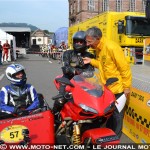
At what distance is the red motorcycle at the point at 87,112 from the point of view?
389 cm

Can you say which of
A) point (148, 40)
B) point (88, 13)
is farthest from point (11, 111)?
point (88, 13)

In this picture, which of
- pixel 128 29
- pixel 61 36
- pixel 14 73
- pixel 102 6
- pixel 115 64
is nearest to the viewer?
pixel 115 64

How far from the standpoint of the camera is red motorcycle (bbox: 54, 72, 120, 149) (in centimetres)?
389

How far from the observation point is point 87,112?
3.87 meters

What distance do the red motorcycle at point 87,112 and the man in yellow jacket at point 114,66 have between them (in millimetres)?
396

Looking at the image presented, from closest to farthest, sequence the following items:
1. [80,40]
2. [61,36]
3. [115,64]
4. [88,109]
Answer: [88,109] < [115,64] < [80,40] < [61,36]

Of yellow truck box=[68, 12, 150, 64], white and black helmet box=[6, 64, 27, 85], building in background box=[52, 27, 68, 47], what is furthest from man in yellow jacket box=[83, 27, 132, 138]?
building in background box=[52, 27, 68, 47]

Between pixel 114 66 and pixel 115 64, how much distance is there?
43mm

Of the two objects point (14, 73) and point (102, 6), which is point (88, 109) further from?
point (102, 6)

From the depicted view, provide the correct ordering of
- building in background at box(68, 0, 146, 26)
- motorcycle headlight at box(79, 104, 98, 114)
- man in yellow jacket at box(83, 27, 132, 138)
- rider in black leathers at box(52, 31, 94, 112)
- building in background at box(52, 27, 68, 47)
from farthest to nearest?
building in background at box(68, 0, 146, 26)
building in background at box(52, 27, 68, 47)
rider in black leathers at box(52, 31, 94, 112)
man in yellow jacket at box(83, 27, 132, 138)
motorcycle headlight at box(79, 104, 98, 114)

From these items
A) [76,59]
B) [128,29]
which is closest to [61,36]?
[128,29]

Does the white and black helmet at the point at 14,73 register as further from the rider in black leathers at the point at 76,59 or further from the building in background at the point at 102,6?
the building in background at the point at 102,6

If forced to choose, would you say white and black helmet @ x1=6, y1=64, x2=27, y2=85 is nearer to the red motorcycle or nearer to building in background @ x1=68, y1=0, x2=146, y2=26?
the red motorcycle

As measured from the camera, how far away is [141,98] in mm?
4977
